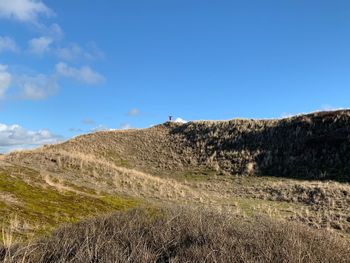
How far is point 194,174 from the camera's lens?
50.2m

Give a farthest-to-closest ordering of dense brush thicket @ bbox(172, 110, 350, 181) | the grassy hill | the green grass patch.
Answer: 1. dense brush thicket @ bbox(172, 110, 350, 181)
2. the grassy hill
3. the green grass patch

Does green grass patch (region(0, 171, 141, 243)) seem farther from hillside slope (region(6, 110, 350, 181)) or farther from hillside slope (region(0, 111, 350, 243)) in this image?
hillside slope (region(6, 110, 350, 181))

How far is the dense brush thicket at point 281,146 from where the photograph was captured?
46.0 meters

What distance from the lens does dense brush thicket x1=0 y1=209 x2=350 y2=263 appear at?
8031 mm

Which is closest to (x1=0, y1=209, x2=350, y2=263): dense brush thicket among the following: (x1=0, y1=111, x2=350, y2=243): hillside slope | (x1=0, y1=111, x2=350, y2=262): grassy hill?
(x1=0, y1=111, x2=350, y2=262): grassy hill

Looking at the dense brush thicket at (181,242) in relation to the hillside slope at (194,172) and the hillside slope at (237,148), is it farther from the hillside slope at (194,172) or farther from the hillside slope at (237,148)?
the hillside slope at (237,148)

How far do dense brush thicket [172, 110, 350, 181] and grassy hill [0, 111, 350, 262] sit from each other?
121 millimetres

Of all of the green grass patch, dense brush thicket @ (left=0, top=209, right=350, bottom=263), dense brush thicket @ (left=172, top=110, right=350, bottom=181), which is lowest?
dense brush thicket @ (left=0, top=209, right=350, bottom=263)

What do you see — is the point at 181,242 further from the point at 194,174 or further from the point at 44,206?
the point at 194,174

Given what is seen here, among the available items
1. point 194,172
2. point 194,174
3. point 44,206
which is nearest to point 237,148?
point 194,172

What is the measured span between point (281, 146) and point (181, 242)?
147ft

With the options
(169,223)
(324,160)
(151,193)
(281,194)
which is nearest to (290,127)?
(324,160)

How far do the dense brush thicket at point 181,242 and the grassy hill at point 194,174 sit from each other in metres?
0.92

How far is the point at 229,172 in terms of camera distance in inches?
1940
